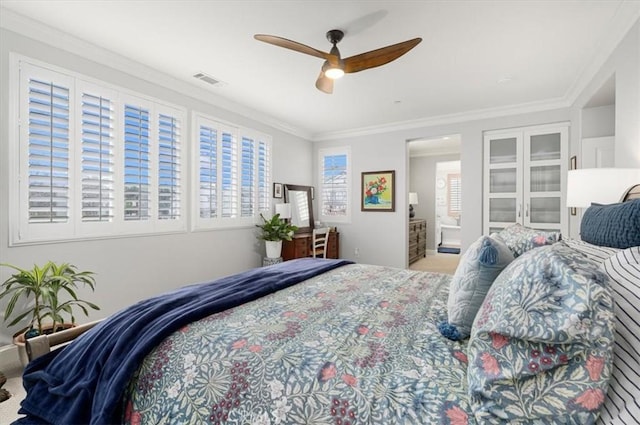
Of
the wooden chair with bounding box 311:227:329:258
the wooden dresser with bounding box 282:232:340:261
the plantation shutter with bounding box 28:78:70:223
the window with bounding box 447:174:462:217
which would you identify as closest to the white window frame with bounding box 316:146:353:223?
the wooden chair with bounding box 311:227:329:258

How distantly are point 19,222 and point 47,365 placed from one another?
163 cm

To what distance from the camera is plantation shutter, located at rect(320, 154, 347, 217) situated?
5.91 meters

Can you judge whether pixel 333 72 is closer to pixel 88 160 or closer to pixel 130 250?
pixel 88 160

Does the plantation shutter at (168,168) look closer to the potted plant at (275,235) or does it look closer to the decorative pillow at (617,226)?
the potted plant at (275,235)

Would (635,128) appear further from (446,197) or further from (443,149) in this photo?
(446,197)

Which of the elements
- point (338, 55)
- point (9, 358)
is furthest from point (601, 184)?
point (9, 358)

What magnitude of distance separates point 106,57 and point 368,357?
354cm

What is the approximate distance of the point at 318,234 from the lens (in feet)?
17.7

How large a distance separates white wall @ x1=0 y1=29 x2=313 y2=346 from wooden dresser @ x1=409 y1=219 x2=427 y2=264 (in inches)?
126

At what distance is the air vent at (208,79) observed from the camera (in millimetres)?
3443

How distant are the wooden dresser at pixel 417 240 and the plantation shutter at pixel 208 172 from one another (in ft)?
13.0

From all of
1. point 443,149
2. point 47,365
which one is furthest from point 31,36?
point 443,149

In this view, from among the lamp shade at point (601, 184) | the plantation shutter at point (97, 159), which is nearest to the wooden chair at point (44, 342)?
the plantation shutter at point (97, 159)

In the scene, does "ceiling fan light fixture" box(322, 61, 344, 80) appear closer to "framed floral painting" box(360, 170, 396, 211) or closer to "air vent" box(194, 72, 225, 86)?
"air vent" box(194, 72, 225, 86)
